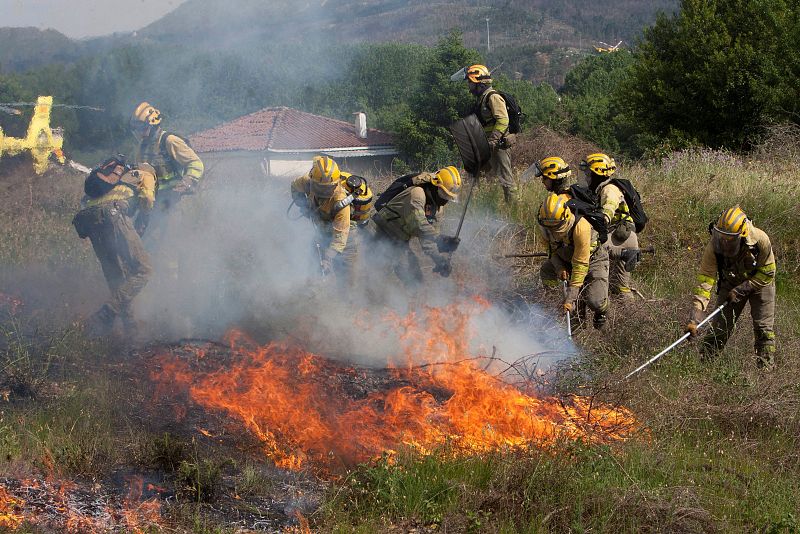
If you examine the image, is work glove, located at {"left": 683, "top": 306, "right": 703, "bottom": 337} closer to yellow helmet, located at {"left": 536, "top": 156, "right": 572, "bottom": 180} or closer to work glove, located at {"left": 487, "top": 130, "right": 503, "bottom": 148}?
yellow helmet, located at {"left": 536, "top": 156, "right": 572, "bottom": 180}

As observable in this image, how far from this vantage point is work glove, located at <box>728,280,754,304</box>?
642cm

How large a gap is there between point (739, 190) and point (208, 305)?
7314 millimetres

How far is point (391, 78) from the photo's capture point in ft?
92.9

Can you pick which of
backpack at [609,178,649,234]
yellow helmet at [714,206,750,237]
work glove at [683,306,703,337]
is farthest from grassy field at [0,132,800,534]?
yellow helmet at [714,206,750,237]

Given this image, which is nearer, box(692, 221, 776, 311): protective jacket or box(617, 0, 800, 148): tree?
box(692, 221, 776, 311): protective jacket

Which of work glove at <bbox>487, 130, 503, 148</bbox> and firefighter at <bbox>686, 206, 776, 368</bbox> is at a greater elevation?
work glove at <bbox>487, 130, 503, 148</bbox>

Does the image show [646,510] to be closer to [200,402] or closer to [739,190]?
[200,402]

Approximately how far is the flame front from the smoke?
1.99ft

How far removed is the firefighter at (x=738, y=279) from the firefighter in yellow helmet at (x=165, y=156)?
553 centimetres

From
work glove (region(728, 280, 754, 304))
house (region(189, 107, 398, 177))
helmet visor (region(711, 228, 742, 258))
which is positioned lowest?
house (region(189, 107, 398, 177))

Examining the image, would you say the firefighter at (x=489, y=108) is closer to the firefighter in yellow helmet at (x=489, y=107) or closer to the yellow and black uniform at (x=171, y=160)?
the firefighter in yellow helmet at (x=489, y=107)

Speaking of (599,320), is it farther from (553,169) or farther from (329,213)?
(329,213)

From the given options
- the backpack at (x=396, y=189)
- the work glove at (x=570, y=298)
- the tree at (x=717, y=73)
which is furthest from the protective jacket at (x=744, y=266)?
the tree at (x=717, y=73)

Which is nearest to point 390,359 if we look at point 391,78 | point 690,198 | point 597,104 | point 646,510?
point 646,510
